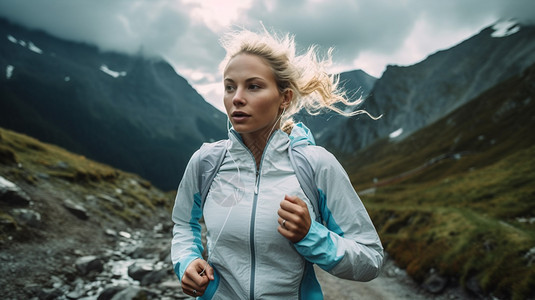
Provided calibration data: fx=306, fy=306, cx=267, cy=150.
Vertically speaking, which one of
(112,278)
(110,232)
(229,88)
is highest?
(229,88)

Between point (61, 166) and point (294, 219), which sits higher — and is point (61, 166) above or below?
below

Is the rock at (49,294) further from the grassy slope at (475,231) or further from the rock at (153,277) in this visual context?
the grassy slope at (475,231)

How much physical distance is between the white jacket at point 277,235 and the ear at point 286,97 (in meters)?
0.40

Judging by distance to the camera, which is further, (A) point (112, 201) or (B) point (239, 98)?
(A) point (112, 201)

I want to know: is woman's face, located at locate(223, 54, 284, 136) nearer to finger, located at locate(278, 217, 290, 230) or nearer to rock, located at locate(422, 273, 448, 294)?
finger, located at locate(278, 217, 290, 230)

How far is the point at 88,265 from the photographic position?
9.70 m

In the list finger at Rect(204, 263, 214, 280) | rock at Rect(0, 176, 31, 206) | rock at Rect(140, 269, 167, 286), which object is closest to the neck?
finger at Rect(204, 263, 214, 280)

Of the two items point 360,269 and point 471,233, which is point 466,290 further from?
point 360,269

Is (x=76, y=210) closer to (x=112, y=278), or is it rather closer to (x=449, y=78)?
(x=112, y=278)

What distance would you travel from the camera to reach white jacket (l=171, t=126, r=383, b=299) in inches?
84.6

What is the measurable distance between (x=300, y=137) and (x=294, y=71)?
0.62m

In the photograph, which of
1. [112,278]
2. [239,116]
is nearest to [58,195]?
[112,278]

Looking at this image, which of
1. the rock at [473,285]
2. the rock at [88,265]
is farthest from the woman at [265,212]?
the rock at [473,285]

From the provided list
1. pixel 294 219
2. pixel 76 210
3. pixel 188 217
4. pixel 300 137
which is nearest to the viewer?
pixel 294 219
